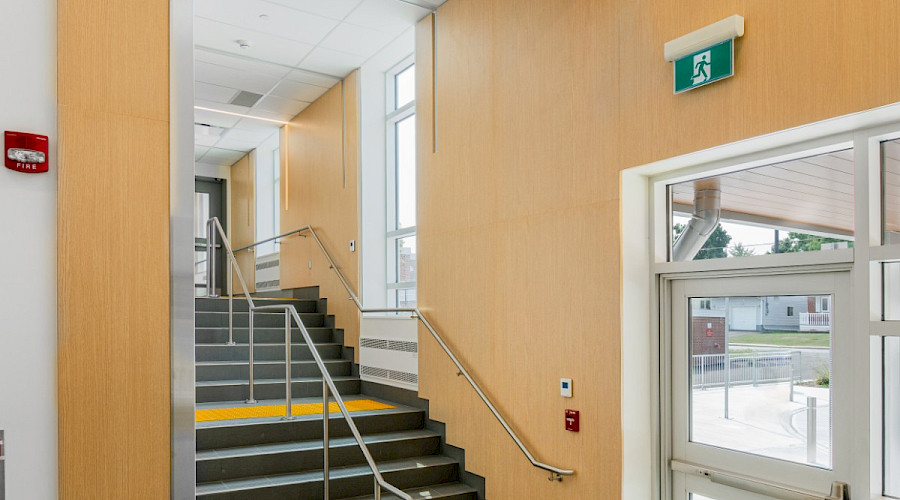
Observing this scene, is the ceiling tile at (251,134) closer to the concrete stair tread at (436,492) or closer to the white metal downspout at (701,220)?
the concrete stair tread at (436,492)

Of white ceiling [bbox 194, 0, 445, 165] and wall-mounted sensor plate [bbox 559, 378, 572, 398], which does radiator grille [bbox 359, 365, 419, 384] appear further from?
white ceiling [bbox 194, 0, 445, 165]

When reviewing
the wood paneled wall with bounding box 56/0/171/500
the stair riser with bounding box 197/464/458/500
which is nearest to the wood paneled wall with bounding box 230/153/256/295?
the stair riser with bounding box 197/464/458/500

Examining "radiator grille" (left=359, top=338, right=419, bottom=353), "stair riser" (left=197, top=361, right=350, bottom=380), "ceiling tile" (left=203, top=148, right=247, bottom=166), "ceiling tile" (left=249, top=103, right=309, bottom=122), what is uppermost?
"ceiling tile" (left=249, top=103, right=309, bottom=122)

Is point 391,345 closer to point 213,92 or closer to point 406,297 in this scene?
point 406,297

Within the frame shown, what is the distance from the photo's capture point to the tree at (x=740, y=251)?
129 inches

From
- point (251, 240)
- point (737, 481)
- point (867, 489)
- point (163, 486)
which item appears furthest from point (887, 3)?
point (251, 240)

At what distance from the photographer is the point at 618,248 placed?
143 inches

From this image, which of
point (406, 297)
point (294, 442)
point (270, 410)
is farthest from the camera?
point (406, 297)

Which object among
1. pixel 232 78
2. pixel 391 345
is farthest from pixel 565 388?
pixel 232 78

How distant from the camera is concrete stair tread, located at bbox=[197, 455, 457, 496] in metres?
4.20

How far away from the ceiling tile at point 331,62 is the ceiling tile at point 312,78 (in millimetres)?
120

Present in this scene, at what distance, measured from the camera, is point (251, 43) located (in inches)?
242

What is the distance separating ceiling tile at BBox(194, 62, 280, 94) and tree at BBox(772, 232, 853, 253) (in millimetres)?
5537

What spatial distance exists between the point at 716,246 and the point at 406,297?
11.9 feet
